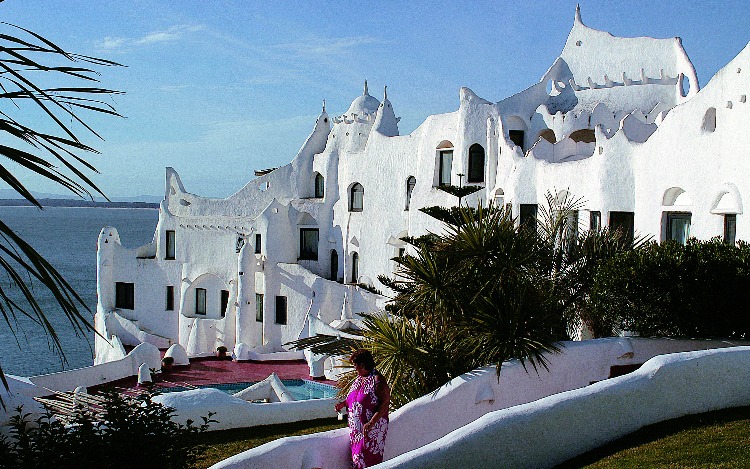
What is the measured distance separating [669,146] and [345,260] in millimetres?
17972

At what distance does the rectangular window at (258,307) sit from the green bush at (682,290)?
22.9m

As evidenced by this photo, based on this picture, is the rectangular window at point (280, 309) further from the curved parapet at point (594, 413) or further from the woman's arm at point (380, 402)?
the curved parapet at point (594, 413)

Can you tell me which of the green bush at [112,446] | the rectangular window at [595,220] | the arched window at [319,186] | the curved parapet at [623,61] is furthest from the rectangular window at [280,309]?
the green bush at [112,446]

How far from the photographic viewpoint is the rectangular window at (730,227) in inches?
563

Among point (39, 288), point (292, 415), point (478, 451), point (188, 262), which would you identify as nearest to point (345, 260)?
point (188, 262)

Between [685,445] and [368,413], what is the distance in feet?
9.82

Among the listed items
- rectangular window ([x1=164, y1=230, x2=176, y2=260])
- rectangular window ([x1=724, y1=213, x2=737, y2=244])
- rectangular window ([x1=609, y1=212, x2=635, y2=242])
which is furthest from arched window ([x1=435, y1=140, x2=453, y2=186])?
rectangular window ([x1=164, y1=230, x2=176, y2=260])

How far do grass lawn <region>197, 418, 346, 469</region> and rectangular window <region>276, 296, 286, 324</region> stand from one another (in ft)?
64.9

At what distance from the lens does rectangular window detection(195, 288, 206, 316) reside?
117 ft

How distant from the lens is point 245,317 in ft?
107

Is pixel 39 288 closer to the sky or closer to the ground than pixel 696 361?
closer to the ground

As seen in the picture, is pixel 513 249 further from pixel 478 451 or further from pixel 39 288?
pixel 39 288

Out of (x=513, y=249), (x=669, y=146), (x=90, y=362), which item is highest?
(x=669, y=146)

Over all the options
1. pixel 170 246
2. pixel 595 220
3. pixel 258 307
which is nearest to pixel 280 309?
pixel 258 307
